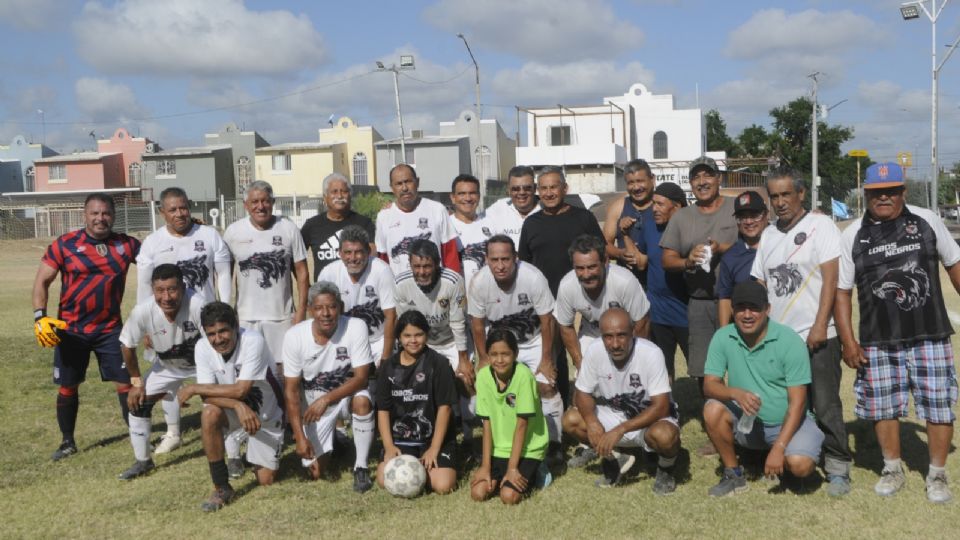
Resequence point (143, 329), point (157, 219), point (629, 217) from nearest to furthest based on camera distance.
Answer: point (143, 329), point (629, 217), point (157, 219)

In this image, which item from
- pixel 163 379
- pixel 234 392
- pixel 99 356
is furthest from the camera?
pixel 99 356

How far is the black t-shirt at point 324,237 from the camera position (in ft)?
25.0

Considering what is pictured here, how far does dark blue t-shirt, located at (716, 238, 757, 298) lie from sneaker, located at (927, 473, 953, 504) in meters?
1.75

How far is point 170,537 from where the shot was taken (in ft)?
16.9

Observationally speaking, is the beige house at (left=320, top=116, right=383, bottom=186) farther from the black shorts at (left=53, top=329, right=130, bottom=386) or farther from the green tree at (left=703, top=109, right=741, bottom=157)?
the black shorts at (left=53, top=329, right=130, bottom=386)

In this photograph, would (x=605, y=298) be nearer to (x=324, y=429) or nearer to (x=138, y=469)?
(x=324, y=429)

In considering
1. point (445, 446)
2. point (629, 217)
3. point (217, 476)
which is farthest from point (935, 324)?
point (217, 476)

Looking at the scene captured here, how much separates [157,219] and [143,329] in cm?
3872

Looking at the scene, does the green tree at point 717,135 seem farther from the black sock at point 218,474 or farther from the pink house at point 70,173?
the black sock at point 218,474

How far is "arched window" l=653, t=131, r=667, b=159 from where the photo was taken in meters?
63.5

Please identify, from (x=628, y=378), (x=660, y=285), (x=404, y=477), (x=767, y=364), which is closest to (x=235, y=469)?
(x=404, y=477)

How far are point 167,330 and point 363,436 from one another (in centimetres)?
182

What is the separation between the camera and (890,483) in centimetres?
557

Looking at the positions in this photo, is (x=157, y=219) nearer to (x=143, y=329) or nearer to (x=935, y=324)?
(x=143, y=329)
